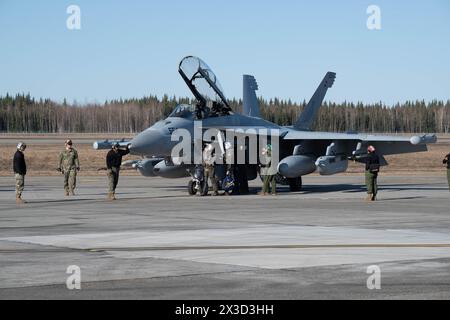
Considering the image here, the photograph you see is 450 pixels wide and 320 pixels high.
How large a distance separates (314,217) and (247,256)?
24.3ft

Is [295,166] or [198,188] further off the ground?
[295,166]

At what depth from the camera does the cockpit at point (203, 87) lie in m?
28.4

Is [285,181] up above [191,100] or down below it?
below

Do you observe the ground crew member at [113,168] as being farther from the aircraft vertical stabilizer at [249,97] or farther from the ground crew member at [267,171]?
the aircraft vertical stabilizer at [249,97]

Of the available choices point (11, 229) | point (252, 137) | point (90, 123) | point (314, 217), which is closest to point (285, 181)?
point (252, 137)

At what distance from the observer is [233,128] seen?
29.4 metres

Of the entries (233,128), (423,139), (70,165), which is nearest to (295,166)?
(233,128)

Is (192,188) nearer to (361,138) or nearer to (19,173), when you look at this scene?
(19,173)

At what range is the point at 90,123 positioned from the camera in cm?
16525

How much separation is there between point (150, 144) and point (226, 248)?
1364 cm

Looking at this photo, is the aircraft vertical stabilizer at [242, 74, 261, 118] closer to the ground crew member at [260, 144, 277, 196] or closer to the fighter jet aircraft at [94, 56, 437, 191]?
the fighter jet aircraft at [94, 56, 437, 191]

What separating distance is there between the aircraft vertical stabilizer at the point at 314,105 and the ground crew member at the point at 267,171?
18.9ft
